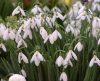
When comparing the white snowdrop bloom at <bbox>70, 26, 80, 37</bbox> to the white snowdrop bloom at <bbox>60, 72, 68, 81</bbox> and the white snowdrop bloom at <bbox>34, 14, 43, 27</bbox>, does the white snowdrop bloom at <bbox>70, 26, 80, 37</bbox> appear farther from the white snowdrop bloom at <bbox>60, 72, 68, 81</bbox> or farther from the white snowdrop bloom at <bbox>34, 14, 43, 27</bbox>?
the white snowdrop bloom at <bbox>60, 72, 68, 81</bbox>

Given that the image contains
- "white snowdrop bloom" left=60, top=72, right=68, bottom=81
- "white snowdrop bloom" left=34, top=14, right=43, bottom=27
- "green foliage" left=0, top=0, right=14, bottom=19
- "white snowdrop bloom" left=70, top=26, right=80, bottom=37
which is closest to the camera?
"white snowdrop bloom" left=60, top=72, right=68, bottom=81

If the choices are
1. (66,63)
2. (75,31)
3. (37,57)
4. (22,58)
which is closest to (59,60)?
(66,63)

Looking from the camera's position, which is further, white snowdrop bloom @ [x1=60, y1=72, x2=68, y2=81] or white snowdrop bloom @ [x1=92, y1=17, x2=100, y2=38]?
white snowdrop bloom @ [x1=92, y1=17, x2=100, y2=38]

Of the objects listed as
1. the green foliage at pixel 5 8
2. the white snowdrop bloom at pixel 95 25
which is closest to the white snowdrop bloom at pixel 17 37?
the white snowdrop bloom at pixel 95 25

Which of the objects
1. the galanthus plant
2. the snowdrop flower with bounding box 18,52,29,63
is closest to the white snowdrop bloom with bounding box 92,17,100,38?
the galanthus plant

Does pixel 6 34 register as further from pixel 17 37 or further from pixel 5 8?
pixel 5 8

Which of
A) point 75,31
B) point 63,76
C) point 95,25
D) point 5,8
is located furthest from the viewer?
point 5,8

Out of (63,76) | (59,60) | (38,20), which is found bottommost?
(63,76)

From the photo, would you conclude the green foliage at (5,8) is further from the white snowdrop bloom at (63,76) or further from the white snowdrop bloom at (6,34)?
the white snowdrop bloom at (63,76)

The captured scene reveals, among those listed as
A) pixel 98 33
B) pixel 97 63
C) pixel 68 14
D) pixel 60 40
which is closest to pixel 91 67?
pixel 97 63

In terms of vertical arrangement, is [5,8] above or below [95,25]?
above

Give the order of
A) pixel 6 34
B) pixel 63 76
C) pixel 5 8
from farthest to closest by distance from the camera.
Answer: pixel 5 8 < pixel 6 34 < pixel 63 76
